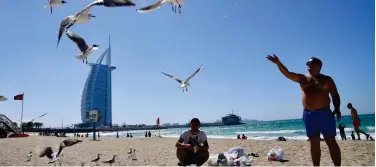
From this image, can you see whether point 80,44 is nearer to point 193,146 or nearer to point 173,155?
point 173,155

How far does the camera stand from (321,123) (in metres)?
4.14

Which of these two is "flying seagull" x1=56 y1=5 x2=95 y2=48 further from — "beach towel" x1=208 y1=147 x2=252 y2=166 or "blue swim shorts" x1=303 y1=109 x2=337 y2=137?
"blue swim shorts" x1=303 y1=109 x2=337 y2=137

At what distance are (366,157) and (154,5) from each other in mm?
5929

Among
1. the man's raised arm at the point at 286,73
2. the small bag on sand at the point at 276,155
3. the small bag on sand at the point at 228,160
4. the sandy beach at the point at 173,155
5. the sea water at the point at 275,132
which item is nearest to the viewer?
the man's raised arm at the point at 286,73

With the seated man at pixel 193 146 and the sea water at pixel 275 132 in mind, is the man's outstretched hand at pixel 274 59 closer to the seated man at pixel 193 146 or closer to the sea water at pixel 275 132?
the seated man at pixel 193 146

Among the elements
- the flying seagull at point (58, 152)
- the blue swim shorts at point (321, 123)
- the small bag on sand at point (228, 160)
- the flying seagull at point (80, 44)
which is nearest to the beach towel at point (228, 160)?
the small bag on sand at point (228, 160)

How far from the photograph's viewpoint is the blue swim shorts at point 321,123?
4.12 metres

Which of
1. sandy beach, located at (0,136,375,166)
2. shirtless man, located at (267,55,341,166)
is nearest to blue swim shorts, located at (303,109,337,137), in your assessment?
shirtless man, located at (267,55,341,166)

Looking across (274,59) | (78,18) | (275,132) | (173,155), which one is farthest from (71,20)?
(275,132)

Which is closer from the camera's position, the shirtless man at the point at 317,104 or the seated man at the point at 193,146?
the shirtless man at the point at 317,104

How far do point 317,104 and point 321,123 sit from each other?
10.0 inches

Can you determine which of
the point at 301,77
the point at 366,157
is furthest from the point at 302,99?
the point at 366,157

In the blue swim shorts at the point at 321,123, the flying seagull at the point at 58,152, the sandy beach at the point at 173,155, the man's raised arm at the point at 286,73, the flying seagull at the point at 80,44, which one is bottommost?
the sandy beach at the point at 173,155

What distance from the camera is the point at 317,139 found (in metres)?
4.25
